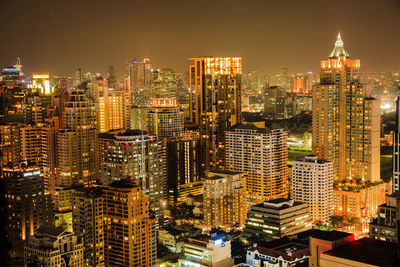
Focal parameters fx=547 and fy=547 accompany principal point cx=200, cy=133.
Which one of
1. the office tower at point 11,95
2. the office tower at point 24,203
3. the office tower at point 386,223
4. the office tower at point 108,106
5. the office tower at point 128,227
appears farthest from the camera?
the office tower at point 108,106

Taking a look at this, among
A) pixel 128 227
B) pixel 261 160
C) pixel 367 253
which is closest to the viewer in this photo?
pixel 367 253

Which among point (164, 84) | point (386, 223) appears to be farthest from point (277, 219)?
point (164, 84)

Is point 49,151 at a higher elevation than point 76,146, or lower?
lower

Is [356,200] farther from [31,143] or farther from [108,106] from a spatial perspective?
[108,106]

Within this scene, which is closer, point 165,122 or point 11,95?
point 11,95

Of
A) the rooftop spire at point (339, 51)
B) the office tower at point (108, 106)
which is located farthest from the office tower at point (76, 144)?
the rooftop spire at point (339, 51)

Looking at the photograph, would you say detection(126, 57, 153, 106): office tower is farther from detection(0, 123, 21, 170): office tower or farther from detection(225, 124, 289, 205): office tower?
detection(225, 124, 289, 205): office tower

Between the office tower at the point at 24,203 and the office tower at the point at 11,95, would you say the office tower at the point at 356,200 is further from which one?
the office tower at the point at 11,95
